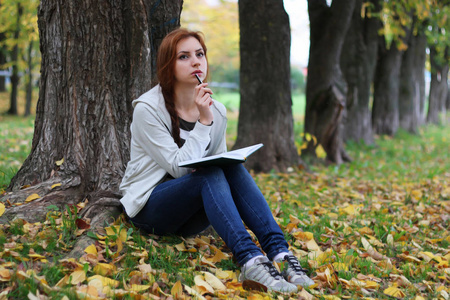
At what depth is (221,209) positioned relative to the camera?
286 cm

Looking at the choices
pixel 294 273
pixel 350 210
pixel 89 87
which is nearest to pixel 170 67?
pixel 89 87

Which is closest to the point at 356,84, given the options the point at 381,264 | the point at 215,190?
the point at 381,264

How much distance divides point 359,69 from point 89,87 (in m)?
7.67

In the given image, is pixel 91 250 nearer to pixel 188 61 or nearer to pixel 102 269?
pixel 102 269

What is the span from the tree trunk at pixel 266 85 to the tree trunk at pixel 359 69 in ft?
12.2

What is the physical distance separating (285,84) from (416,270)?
3855 millimetres

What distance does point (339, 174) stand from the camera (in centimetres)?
721

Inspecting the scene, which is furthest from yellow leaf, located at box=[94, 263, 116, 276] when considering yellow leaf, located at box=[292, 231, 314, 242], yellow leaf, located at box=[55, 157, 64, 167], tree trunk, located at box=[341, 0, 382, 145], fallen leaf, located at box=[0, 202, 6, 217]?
tree trunk, located at box=[341, 0, 382, 145]

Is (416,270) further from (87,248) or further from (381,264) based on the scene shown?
(87,248)

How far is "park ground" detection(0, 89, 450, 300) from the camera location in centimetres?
253

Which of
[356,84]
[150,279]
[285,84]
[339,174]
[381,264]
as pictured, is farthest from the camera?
[356,84]

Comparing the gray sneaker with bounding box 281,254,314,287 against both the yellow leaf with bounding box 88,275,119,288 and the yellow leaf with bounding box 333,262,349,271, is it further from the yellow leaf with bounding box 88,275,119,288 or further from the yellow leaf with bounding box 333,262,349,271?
the yellow leaf with bounding box 88,275,119,288

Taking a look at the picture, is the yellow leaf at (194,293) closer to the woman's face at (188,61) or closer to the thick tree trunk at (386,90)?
the woman's face at (188,61)

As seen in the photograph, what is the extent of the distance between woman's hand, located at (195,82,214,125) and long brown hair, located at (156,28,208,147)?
204 mm
